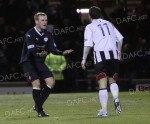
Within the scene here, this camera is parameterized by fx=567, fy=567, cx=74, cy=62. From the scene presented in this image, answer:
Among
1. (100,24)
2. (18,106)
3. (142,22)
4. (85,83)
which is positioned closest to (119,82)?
(85,83)

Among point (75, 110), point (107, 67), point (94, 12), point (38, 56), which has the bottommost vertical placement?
point (75, 110)

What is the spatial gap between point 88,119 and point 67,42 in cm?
1085

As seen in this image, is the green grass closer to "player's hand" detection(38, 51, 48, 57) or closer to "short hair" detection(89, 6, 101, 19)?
"player's hand" detection(38, 51, 48, 57)

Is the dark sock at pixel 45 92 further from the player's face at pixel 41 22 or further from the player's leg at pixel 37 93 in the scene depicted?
the player's face at pixel 41 22

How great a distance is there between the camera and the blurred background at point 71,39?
72.4ft

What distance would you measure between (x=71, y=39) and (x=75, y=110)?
27.3ft

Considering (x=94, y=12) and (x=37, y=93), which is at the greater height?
(x=94, y=12)

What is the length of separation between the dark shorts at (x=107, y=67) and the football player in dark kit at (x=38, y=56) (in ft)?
2.40

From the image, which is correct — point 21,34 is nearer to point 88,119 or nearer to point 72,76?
point 72,76

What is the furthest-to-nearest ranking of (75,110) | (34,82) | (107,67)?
(75,110) → (34,82) → (107,67)

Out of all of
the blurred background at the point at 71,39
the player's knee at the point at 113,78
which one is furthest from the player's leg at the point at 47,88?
the blurred background at the point at 71,39

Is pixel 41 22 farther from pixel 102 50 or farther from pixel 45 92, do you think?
pixel 45 92

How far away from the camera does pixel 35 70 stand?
41.5ft

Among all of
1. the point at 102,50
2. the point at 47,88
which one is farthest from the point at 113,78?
the point at 47,88
